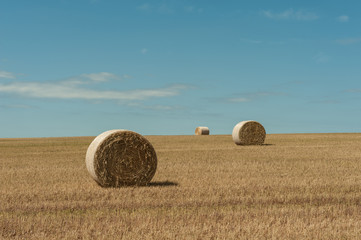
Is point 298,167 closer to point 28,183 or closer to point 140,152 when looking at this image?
point 140,152

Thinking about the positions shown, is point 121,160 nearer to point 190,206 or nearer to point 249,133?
point 190,206

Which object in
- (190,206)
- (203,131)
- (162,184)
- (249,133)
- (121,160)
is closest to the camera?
(190,206)

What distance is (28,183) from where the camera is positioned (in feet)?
41.1

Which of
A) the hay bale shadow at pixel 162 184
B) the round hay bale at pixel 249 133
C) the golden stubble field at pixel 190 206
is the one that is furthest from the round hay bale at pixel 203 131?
the hay bale shadow at pixel 162 184

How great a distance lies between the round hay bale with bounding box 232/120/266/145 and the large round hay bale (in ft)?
59.5

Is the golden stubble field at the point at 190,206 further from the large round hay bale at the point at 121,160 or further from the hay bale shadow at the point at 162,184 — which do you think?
the large round hay bale at the point at 121,160

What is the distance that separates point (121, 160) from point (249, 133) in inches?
751

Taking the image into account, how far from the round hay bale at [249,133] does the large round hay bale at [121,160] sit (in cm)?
1814

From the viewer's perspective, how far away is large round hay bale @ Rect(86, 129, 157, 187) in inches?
477

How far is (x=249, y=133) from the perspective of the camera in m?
30.3

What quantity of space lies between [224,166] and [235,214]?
8.19m

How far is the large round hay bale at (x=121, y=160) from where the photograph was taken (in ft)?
39.8

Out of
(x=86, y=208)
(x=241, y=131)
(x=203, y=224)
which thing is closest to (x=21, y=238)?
(x=86, y=208)

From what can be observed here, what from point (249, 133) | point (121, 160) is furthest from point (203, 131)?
point (121, 160)
